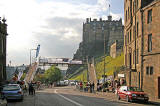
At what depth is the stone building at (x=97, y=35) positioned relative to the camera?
165 meters

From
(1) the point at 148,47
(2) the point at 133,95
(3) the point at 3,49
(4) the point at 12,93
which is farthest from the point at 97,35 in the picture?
(4) the point at 12,93

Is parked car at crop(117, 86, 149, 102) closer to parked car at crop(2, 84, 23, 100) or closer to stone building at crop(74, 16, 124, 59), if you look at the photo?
parked car at crop(2, 84, 23, 100)

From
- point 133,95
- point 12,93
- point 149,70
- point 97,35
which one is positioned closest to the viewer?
point 12,93

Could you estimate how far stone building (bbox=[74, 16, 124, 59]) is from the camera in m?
165

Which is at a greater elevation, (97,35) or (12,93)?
(97,35)

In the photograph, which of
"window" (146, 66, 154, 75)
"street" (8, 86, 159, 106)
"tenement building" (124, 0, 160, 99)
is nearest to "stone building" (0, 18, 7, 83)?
"street" (8, 86, 159, 106)

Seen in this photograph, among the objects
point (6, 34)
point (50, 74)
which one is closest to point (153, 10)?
point (6, 34)

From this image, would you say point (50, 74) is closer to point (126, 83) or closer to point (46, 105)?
point (126, 83)

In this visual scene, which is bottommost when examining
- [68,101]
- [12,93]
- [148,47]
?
[68,101]

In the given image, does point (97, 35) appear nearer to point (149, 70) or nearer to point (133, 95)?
point (149, 70)

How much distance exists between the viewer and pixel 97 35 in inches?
6988

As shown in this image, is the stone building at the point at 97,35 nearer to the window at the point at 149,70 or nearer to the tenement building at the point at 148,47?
the tenement building at the point at 148,47

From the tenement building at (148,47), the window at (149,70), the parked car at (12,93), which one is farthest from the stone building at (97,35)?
the parked car at (12,93)

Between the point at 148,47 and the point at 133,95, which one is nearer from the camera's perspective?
the point at 133,95
